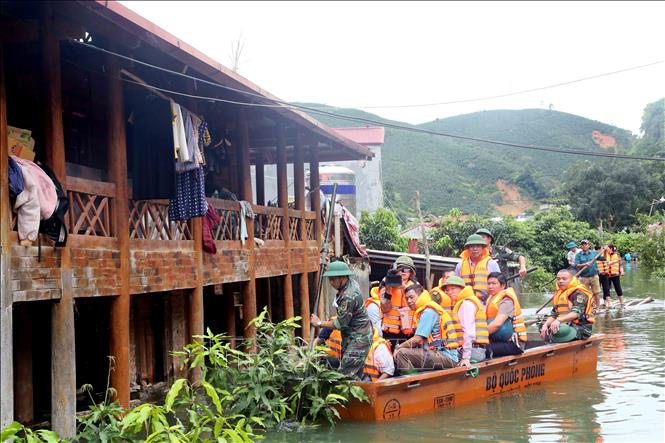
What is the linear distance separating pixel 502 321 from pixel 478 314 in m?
0.62

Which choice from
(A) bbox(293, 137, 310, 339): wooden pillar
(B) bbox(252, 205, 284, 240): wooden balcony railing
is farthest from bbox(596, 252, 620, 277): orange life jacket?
(B) bbox(252, 205, 284, 240): wooden balcony railing

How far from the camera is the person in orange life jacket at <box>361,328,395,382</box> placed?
30.9ft

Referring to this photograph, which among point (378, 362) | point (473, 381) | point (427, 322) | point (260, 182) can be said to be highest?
point (260, 182)

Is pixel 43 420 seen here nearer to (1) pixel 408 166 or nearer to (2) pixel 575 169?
(2) pixel 575 169

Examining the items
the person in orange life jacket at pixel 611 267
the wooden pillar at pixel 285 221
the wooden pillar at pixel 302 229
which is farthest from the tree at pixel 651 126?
the wooden pillar at pixel 285 221

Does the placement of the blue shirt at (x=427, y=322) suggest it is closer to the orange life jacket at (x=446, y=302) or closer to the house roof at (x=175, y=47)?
the orange life jacket at (x=446, y=302)

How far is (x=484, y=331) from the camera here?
35.1 feet

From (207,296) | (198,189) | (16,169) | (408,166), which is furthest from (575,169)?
(16,169)

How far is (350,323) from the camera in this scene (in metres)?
9.14

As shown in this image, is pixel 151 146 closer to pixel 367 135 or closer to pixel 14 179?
pixel 14 179

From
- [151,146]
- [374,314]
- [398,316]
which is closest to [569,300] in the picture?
[398,316]

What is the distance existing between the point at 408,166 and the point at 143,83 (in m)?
66.9

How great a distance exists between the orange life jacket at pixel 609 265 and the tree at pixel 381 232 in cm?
693

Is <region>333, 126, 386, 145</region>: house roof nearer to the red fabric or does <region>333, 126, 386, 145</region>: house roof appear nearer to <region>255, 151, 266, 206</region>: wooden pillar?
<region>255, 151, 266, 206</region>: wooden pillar
